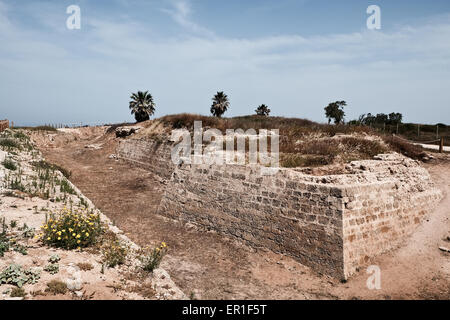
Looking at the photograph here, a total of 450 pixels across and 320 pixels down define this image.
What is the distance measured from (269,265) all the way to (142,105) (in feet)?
89.0

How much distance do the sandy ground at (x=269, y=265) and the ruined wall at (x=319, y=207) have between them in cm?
33

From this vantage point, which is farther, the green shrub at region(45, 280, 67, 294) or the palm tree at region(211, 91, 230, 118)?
the palm tree at region(211, 91, 230, 118)

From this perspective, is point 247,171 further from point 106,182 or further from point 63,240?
point 106,182

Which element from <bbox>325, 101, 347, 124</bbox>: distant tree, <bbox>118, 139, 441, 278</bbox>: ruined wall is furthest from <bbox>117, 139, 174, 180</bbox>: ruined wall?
<bbox>325, 101, 347, 124</bbox>: distant tree

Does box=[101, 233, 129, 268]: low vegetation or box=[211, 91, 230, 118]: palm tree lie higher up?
box=[211, 91, 230, 118]: palm tree

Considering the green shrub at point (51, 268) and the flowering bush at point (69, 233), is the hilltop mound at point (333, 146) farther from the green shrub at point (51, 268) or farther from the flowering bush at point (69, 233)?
the green shrub at point (51, 268)

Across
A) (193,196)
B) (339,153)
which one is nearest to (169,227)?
(193,196)

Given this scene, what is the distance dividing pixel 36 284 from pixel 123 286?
4.65 feet

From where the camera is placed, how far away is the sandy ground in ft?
21.7

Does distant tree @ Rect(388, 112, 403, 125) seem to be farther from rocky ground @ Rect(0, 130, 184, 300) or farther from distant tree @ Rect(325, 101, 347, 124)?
rocky ground @ Rect(0, 130, 184, 300)

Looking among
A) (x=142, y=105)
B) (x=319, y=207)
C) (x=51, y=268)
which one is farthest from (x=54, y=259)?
(x=142, y=105)

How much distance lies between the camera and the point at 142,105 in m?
31.5

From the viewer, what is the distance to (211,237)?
976 centimetres

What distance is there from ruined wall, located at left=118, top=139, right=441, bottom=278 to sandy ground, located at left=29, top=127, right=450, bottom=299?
33 cm
